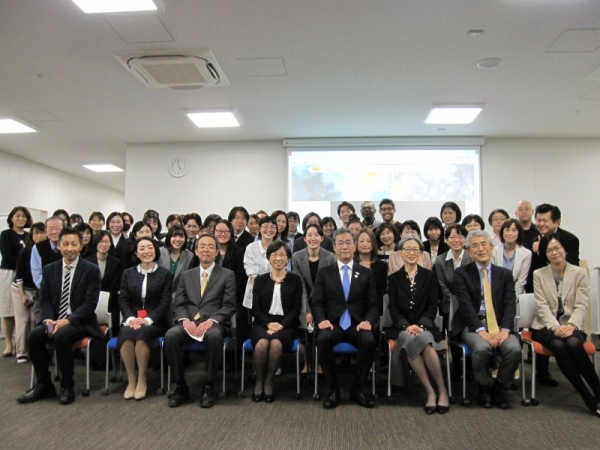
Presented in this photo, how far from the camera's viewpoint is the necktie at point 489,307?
353cm

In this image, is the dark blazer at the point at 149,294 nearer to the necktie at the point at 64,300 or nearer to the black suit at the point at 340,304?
the necktie at the point at 64,300

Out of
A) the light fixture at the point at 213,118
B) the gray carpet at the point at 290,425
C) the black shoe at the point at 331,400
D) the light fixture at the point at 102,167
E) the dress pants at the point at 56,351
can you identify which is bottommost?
the gray carpet at the point at 290,425

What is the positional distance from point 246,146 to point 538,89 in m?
4.74

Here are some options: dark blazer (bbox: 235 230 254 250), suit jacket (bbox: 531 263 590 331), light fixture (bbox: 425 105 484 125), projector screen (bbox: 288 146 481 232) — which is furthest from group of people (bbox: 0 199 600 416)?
projector screen (bbox: 288 146 481 232)

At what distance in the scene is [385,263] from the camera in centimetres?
405

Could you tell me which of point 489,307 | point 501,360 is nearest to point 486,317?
point 489,307

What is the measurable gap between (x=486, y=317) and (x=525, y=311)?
0.44m

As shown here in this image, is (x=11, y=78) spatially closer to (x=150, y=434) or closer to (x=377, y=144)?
(x=150, y=434)

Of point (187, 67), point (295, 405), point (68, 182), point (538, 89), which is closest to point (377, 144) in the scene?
point (538, 89)

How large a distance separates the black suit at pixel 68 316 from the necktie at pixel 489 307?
3299 millimetres

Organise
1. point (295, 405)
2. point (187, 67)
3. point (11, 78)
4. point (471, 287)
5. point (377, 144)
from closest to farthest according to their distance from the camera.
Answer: point (295, 405) → point (471, 287) → point (187, 67) → point (11, 78) → point (377, 144)

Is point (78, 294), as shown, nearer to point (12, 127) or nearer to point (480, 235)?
point (480, 235)

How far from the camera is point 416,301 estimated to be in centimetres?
365

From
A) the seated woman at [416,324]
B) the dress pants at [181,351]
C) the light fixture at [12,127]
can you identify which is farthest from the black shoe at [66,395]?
the light fixture at [12,127]
